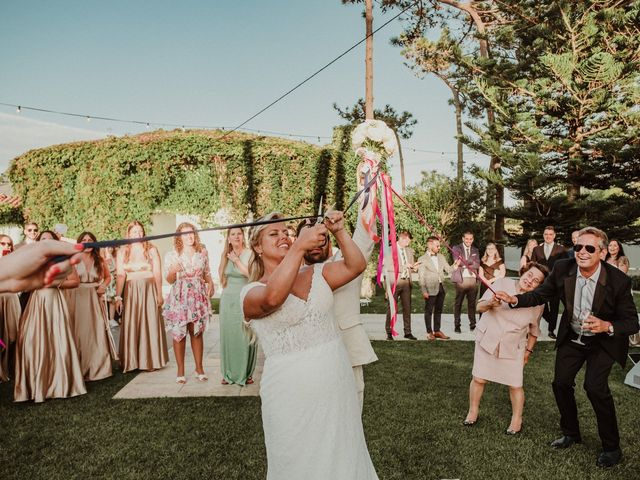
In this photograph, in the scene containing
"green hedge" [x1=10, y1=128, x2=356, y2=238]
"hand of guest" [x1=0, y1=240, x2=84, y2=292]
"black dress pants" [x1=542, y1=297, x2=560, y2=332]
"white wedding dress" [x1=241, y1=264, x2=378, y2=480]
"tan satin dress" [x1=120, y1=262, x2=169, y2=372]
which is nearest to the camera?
"hand of guest" [x1=0, y1=240, x2=84, y2=292]

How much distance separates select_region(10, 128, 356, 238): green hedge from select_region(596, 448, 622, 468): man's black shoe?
1182cm

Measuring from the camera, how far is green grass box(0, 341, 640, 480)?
384 cm

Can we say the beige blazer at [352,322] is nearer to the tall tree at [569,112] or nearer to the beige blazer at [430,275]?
the beige blazer at [430,275]

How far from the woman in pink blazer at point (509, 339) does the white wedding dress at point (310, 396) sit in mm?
2508

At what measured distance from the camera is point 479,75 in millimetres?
19062

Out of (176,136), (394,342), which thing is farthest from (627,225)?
(176,136)

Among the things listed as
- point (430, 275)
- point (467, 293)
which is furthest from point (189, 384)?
point (467, 293)

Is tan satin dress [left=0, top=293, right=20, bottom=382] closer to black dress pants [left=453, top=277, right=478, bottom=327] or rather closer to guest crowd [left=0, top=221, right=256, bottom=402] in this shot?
guest crowd [left=0, top=221, right=256, bottom=402]

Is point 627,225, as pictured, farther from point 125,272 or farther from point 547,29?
point 125,272

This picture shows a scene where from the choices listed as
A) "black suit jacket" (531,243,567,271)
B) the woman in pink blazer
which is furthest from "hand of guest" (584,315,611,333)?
"black suit jacket" (531,243,567,271)

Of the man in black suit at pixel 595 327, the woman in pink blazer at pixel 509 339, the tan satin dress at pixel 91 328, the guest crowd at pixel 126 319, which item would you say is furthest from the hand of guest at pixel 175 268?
the man in black suit at pixel 595 327

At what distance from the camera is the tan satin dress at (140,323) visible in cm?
671

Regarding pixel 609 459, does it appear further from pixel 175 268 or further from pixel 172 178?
pixel 172 178

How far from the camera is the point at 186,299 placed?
6266 millimetres
